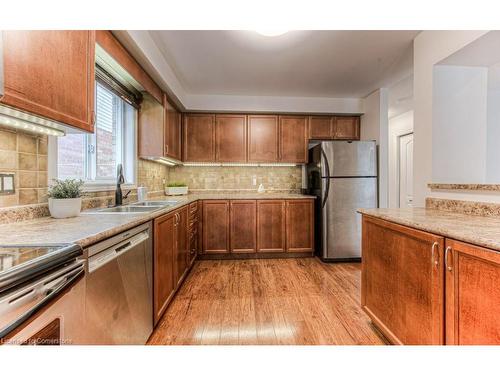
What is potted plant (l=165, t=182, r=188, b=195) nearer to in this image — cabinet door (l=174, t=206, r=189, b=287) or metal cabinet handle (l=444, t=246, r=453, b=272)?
cabinet door (l=174, t=206, r=189, b=287)

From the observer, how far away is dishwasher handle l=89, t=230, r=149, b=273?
1052 mm

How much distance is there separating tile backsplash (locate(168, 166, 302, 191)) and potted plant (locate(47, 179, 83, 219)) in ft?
8.29

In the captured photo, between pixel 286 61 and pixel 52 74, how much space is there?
7.28ft

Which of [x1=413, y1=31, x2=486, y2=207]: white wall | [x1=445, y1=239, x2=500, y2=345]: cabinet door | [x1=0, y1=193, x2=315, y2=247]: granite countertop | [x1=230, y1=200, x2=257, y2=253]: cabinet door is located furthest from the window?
[x1=413, y1=31, x2=486, y2=207]: white wall

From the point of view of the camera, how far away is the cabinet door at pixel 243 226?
3447mm

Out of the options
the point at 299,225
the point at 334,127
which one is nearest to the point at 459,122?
the point at 334,127

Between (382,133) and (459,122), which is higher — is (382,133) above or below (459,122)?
above

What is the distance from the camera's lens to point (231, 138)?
3809 mm

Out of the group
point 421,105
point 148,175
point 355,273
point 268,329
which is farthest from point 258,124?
point 268,329

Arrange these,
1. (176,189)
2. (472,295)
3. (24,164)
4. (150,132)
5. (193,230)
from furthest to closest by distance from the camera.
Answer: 1. (176,189)
2. (193,230)
3. (150,132)
4. (24,164)
5. (472,295)

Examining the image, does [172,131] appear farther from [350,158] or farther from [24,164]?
[350,158]

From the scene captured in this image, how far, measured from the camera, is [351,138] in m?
3.95

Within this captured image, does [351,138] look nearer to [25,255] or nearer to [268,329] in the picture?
[268,329]
